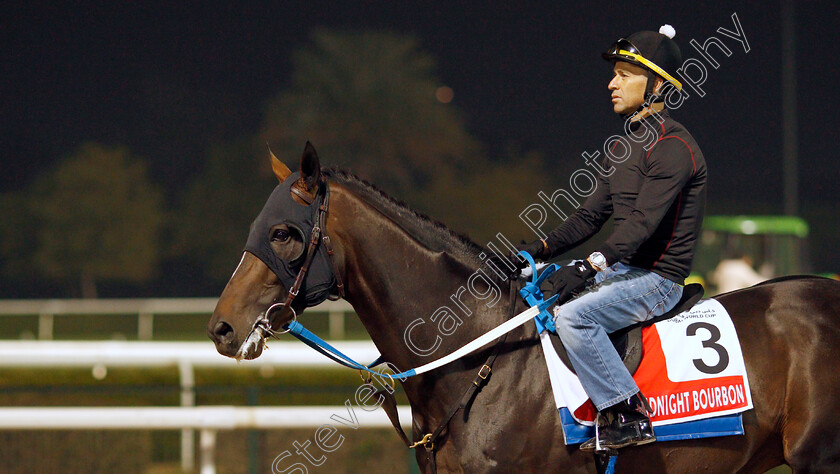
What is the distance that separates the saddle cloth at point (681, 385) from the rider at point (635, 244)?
6cm

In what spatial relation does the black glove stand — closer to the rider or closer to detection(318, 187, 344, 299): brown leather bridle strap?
the rider

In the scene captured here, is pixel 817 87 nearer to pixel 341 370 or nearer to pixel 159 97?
pixel 159 97

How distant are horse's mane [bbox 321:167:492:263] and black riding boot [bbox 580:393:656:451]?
79cm

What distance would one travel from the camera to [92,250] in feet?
107

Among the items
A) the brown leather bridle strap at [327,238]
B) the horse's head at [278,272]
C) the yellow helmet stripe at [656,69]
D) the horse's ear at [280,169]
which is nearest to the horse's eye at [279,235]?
the horse's head at [278,272]

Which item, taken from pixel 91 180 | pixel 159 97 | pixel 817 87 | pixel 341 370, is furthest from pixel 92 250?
pixel 817 87

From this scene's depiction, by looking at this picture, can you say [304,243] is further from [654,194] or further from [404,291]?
[654,194]

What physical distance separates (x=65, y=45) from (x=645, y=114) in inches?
1905

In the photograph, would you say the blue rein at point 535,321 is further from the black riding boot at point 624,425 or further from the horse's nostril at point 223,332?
the black riding boot at point 624,425

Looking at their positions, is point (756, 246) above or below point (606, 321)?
above

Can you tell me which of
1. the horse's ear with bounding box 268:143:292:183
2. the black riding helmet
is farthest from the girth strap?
the black riding helmet

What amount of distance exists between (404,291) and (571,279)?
65cm

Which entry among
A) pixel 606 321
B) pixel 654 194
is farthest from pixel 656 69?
pixel 606 321

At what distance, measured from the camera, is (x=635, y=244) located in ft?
9.75
